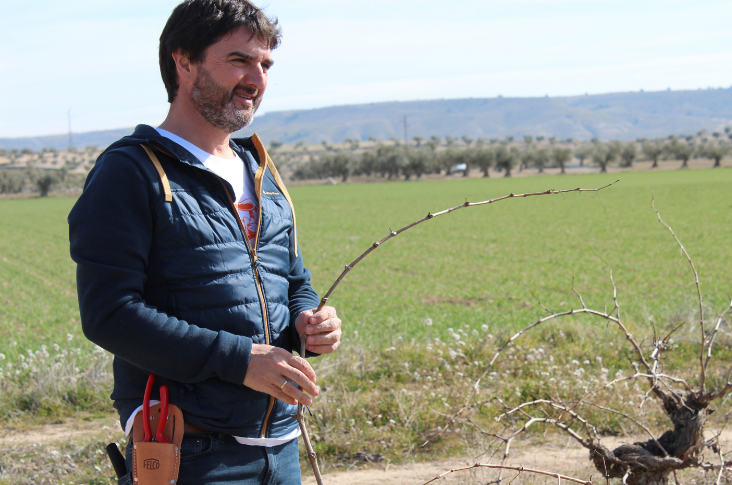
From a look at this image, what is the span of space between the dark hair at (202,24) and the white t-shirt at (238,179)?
253mm

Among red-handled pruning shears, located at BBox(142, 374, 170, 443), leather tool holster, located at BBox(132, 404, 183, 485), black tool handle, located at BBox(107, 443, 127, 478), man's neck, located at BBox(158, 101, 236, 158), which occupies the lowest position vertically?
black tool handle, located at BBox(107, 443, 127, 478)

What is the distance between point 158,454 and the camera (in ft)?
5.25

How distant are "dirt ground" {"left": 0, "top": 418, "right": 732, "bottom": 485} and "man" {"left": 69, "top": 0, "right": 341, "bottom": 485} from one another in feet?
6.28

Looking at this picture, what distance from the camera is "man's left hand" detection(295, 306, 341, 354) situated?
175 cm

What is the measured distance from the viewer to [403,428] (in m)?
4.23

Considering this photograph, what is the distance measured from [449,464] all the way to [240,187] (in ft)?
8.94

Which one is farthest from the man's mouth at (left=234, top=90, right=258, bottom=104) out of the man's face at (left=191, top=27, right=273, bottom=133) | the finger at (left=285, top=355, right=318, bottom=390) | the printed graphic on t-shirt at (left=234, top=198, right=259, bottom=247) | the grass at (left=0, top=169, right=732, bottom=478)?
the grass at (left=0, top=169, right=732, bottom=478)

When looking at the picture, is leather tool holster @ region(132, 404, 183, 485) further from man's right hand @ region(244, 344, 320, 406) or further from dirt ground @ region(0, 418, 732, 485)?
dirt ground @ region(0, 418, 732, 485)

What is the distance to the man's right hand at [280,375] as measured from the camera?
62.6 inches

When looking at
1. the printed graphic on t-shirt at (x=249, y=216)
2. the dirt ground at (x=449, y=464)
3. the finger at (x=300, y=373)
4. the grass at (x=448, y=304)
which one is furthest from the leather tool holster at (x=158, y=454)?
the dirt ground at (x=449, y=464)

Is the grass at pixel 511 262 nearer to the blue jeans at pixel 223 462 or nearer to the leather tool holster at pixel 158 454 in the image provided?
the blue jeans at pixel 223 462

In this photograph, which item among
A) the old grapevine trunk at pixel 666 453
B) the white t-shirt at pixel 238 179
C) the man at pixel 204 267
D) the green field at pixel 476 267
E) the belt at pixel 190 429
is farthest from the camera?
the green field at pixel 476 267

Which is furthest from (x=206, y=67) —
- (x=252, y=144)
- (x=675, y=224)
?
(x=675, y=224)

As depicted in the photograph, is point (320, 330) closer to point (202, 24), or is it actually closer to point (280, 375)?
point (280, 375)
